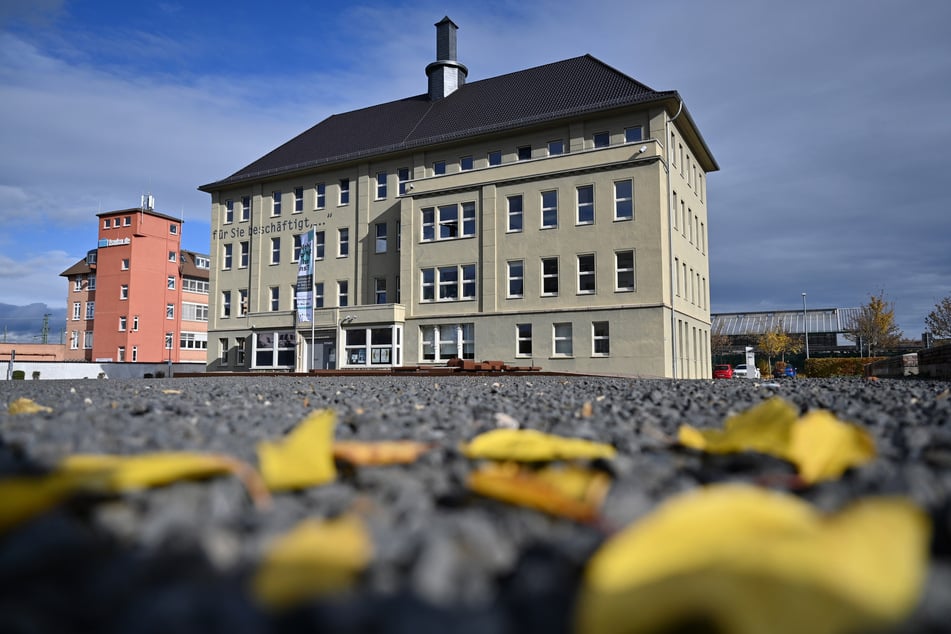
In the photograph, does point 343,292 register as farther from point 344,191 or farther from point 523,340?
point 523,340

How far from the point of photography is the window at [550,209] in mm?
26922

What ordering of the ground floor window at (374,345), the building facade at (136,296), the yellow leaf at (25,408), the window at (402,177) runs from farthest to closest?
the building facade at (136,296) → the window at (402,177) → the ground floor window at (374,345) → the yellow leaf at (25,408)

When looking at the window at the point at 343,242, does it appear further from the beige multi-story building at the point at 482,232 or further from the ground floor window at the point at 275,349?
the ground floor window at the point at 275,349

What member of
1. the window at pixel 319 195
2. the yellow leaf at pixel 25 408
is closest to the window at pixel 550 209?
the window at pixel 319 195

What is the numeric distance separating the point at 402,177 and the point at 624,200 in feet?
41.5

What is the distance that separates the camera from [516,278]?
27.6 metres

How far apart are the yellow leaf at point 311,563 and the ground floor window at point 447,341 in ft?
87.7

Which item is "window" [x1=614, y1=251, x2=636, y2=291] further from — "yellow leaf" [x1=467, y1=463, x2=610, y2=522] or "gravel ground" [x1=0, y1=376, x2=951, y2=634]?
"yellow leaf" [x1=467, y1=463, x2=610, y2=522]

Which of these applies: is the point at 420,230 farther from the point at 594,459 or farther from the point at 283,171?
the point at 594,459

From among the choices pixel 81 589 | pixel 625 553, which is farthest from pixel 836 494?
pixel 81 589

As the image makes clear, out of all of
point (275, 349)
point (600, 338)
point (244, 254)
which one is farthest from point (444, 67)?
point (600, 338)

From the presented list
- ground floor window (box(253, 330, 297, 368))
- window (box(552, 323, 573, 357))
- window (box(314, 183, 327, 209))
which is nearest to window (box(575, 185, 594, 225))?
window (box(552, 323, 573, 357))

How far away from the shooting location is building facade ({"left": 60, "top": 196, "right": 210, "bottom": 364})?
56.7 m

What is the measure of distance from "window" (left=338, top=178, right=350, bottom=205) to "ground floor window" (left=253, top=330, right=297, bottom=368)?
7.82m
